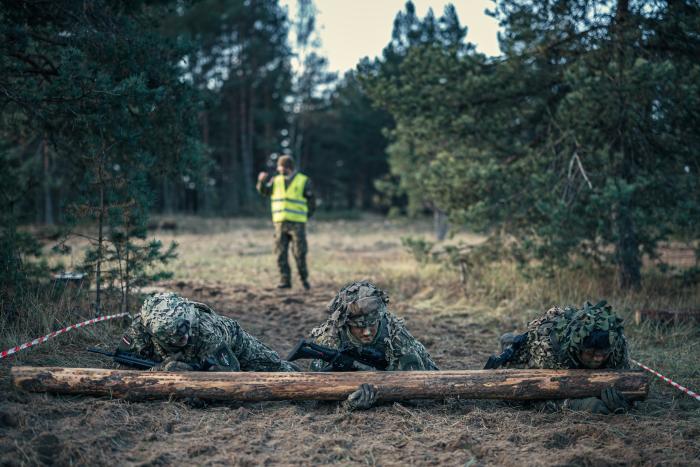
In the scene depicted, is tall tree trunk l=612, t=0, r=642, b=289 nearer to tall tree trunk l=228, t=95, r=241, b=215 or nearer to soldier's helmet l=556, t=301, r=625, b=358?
soldier's helmet l=556, t=301, r=625, b=358

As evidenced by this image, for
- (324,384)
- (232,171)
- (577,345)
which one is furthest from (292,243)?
(232,171)

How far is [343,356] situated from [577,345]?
1736 mm

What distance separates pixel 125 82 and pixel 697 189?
7.71m

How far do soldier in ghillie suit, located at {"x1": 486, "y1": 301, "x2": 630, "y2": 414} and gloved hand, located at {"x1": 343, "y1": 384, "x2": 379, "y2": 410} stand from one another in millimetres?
1106

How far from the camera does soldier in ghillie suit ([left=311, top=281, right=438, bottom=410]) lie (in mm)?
4098

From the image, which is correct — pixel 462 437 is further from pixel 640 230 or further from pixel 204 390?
pixel 640 230

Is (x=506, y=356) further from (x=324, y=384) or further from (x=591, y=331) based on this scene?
(x=324, y=384)

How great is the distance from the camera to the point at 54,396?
3.97m

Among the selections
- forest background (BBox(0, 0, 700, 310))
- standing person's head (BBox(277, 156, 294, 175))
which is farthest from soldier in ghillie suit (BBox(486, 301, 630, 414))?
standing person's head (BBox(277, 156, 294, 175))

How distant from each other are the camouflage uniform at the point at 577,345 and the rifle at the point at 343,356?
125cm

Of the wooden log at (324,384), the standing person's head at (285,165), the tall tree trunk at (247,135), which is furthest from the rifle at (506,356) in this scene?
the tall tree trunk at (247,135)

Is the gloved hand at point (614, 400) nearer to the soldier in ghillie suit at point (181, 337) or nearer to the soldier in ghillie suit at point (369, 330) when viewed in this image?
the soldier in ghillie suit at point (369, 330)

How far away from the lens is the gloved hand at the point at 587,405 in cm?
391

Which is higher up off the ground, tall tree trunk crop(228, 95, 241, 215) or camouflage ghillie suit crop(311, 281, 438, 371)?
tall tree trunk crop(228, 95, 241, 215)
